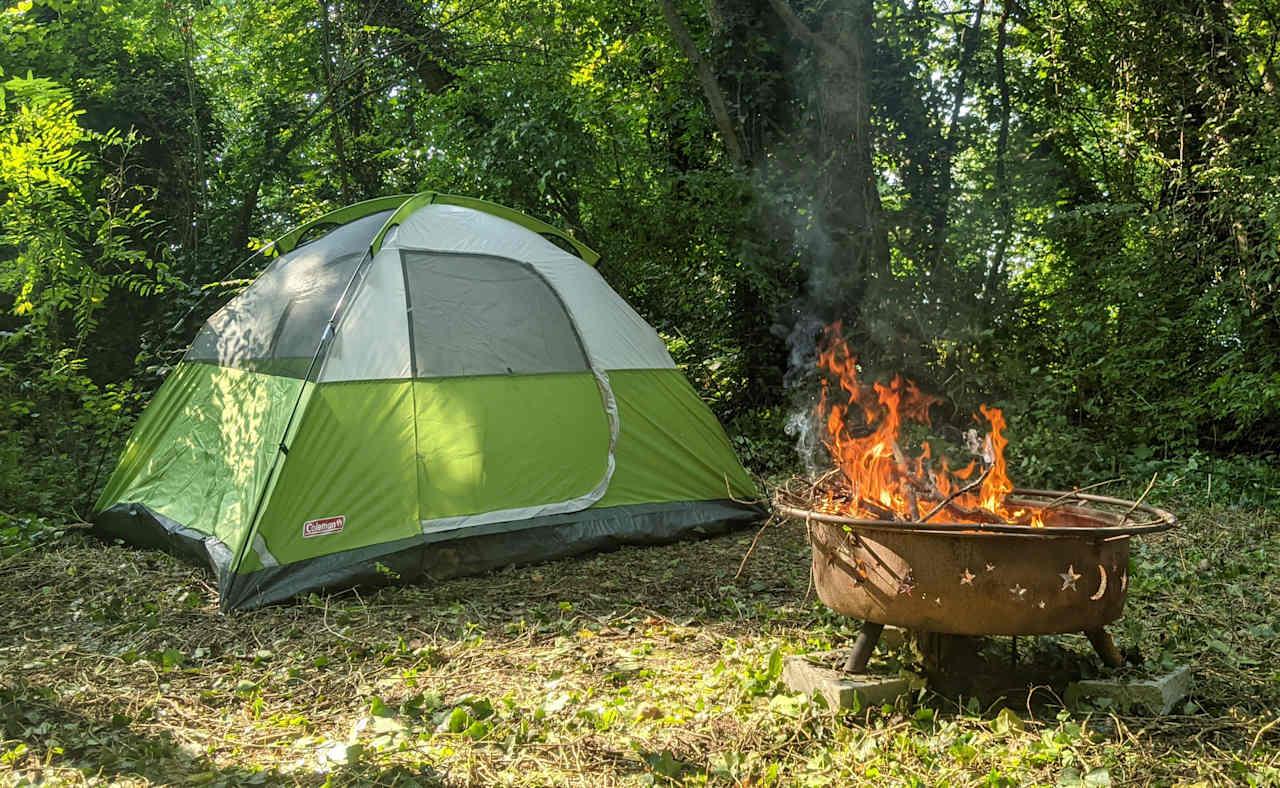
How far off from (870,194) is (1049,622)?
489cm

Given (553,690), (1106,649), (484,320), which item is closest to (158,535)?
(484,320)

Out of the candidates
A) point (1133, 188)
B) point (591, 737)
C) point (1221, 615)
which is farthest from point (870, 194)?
point (591, 737)

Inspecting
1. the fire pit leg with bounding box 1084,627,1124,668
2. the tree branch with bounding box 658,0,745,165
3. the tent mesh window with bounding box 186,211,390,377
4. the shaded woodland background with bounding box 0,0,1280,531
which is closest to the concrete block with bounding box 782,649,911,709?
the fire pit leg with bounding box 1084,627,1124,668

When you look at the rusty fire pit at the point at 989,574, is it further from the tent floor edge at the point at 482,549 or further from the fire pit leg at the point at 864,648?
the tent floor edge at the point at 482,549

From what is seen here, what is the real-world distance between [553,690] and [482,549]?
66.7 inches

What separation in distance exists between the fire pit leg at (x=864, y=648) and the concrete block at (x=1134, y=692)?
2.09 ft

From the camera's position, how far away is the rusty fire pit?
284 cm

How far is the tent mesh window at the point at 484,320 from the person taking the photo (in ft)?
16.8

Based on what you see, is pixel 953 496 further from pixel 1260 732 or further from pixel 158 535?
pixel 158 535

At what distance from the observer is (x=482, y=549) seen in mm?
5000

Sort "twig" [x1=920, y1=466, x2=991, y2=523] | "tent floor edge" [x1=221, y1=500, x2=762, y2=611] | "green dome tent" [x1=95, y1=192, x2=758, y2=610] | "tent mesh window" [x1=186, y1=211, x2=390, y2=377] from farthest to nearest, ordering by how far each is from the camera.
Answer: "tent mesh window" [x1=186, y1=211, x2=390, y2=377]
"green dome tent" [x1=95, y1=192, x2=758, y2=610]
"tent floor edge" [x1=221, y1=500, x2=762, y2=611]
"twig" [x1=920, y1=466, x2=991, y2=523]

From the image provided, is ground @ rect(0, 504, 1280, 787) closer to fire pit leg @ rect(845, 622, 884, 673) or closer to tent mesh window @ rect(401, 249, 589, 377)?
fire pit leg @ rect(845, 622, 884, 673)

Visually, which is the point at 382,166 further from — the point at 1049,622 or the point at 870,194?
the point at 1049,622

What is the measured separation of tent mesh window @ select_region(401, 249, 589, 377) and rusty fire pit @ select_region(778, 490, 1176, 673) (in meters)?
2.60
